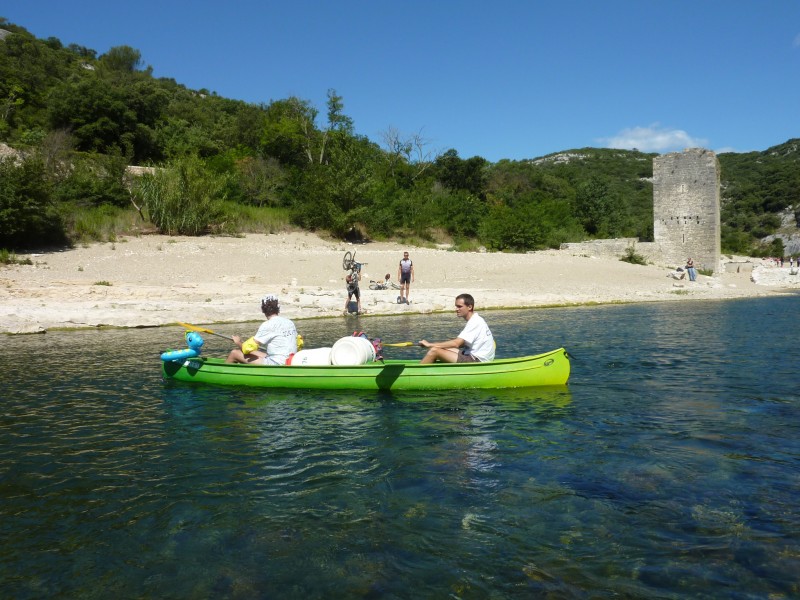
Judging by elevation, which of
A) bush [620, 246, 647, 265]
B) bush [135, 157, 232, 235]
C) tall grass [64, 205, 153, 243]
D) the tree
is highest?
the tree

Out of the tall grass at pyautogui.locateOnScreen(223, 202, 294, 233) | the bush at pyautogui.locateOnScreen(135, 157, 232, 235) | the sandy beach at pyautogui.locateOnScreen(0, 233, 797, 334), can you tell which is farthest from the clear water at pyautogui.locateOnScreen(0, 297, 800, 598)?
the tall grass at pyautogui.locateOnScreen(223, 202, 294, 233)

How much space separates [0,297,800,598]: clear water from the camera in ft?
12.9

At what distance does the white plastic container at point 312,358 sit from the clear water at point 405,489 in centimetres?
50

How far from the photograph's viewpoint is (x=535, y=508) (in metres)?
4.88

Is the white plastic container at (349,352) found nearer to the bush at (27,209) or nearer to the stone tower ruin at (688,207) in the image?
the bush at (27,209)

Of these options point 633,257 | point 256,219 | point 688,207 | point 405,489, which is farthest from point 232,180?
point 405,489

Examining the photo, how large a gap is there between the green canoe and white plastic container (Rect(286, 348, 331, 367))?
25 cm

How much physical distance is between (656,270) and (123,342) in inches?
1002

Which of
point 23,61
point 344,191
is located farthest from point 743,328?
point 23,61

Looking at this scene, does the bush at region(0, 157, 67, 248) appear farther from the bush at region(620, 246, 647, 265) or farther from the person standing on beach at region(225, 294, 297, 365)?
the bush at region(620, 246, 647, 265)

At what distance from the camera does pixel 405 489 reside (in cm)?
536

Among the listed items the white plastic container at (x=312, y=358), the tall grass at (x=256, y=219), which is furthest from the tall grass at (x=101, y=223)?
the white plastic container at (x=312, y=358)

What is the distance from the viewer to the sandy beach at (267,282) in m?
16.7

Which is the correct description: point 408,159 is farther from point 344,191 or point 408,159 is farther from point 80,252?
point 80,252
